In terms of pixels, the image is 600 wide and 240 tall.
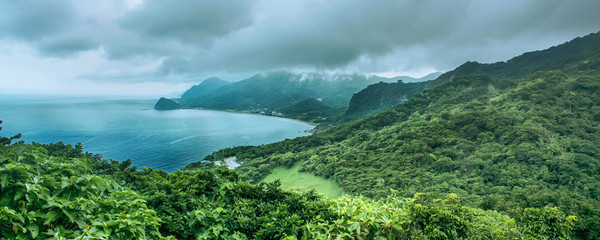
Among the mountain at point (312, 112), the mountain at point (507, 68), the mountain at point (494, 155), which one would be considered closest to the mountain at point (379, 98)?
the mountain at point (507, 68)

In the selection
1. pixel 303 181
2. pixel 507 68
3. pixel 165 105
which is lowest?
pixel 303 181

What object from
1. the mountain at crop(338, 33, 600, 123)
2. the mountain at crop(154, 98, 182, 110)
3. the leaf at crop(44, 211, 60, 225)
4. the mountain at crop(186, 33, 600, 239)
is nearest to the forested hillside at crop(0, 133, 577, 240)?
the leaf at crop(44, 211, 60, 225)

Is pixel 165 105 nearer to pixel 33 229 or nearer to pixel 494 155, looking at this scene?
pixel 494 155

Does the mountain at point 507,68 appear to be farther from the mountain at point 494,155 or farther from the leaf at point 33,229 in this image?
the leaf at point 33,229

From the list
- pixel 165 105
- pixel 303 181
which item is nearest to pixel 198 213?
pixel 303 181

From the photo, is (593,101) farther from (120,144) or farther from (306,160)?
(120,144)

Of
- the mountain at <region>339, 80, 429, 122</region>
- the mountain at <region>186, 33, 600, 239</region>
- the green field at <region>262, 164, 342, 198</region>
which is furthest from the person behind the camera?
the mountain at <region>339, 80, 429, 122</region>

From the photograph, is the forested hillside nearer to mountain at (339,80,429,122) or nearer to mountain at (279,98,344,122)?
mountain at (339,80,429,122)
